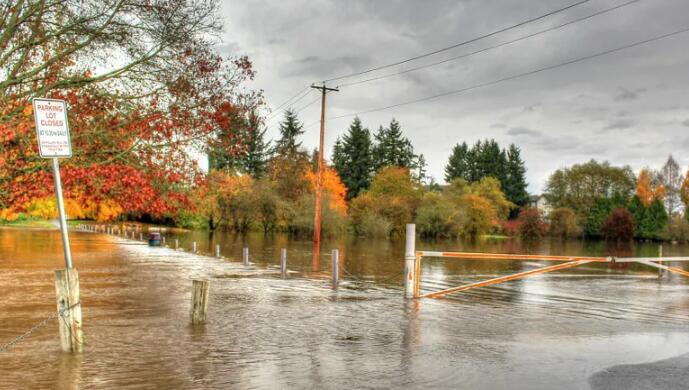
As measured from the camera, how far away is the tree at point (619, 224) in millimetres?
105125

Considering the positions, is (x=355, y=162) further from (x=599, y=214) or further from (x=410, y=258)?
(x=410, y=258)

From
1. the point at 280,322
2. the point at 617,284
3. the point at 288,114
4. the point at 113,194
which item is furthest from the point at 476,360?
the point at 288,114

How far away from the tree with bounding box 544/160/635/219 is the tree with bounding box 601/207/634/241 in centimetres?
1024

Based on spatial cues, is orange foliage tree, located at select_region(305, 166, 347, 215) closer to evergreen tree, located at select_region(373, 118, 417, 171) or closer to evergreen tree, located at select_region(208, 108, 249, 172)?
evergreen tree, located at select_region(373, 118, 417, 171)

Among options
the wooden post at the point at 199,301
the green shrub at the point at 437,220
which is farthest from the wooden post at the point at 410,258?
the green shrub at the point at 437,220

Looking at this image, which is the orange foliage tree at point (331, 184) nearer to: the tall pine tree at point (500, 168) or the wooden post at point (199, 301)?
the tall pine tree at point (500, 168)

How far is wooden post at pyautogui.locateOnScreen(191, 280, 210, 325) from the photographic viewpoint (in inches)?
430

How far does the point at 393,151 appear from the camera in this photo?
119812 mm

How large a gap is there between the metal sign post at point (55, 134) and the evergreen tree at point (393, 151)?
4335 inches

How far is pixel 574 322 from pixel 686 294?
29.7ft

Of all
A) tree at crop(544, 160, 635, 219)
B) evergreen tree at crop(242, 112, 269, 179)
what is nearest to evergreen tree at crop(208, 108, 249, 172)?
evergreen tree at crop(242, 112, 269, 179)

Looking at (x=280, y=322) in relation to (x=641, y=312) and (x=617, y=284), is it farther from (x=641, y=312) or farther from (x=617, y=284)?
(x=617, y=284)

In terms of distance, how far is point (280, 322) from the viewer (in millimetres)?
11516

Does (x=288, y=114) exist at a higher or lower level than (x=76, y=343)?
higher
